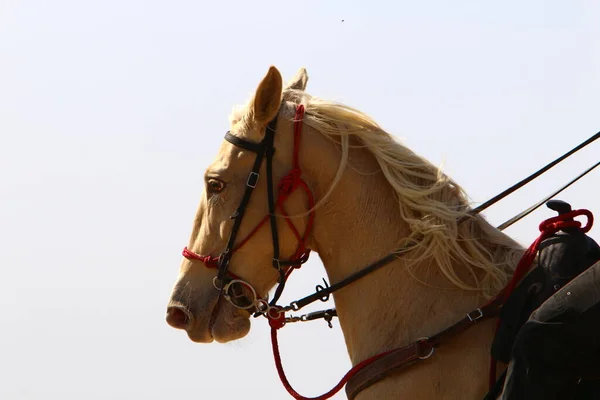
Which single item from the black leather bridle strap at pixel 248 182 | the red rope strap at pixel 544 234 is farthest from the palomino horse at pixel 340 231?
the red rope strap at pixel 544 234

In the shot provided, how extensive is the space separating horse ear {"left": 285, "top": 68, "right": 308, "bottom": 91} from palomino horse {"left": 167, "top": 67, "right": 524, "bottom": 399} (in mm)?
204

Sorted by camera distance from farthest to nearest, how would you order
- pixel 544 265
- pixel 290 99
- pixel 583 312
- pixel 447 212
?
pixel 290 99, pixel 447 212, pixel 544 265, pixel 583 312

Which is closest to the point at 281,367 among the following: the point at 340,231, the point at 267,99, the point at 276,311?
the point at 276,311

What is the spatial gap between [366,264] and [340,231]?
24 centimetres

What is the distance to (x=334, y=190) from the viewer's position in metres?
5.91

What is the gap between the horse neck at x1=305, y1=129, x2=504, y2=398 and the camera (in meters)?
5.66

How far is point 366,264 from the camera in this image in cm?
586

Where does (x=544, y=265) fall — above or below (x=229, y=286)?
above

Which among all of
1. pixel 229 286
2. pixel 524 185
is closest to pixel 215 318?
pixel 229 286

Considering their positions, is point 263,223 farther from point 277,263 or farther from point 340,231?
point 340,231

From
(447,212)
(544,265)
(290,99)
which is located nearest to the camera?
(544,265)

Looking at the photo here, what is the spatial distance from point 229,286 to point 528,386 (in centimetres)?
185

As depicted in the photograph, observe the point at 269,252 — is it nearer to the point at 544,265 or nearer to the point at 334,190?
the point at 334,190

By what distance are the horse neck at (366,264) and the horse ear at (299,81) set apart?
580 millimetres
